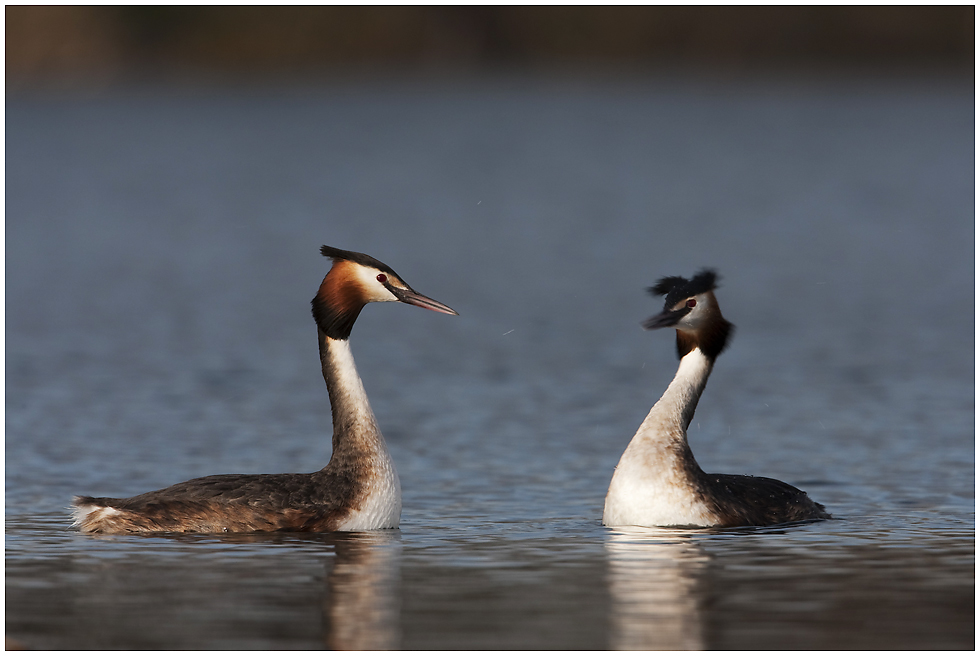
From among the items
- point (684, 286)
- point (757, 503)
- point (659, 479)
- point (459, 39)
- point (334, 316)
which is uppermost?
point (459, 39)

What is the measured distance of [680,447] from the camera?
41.6 feet

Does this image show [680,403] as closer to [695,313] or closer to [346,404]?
[695,313]

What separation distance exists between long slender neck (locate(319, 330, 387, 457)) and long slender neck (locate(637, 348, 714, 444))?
185cm

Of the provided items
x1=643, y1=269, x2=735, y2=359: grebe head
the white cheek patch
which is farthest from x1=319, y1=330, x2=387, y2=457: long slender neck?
x1=643, y1=269, x2=735, y2=359: grebe head

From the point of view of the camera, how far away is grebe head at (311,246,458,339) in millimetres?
12633

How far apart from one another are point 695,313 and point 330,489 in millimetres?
2837

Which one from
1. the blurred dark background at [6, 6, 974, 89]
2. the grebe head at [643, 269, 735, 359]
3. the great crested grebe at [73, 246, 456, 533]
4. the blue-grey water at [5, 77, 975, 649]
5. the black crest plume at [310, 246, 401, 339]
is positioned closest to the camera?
the blue-grey water at [5, 77, 975, 649]

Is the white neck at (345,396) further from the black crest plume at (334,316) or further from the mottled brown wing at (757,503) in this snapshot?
the mottled brown wing at (757,503)

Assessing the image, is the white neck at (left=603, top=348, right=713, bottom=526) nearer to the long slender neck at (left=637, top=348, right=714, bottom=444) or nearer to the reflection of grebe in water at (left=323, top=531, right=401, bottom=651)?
the long slender neck at (left=637, top=348, right=714, bottom=444)

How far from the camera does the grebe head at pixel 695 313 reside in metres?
13.0

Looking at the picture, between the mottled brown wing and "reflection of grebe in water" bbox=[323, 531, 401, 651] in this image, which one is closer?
"reflection of grebe in water" bbox=[323, 531, 401, 651]

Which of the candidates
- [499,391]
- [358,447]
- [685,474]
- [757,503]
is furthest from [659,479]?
[499,391]

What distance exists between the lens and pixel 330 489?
40.1 ft

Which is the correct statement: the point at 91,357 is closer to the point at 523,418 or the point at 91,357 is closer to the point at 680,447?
the point at 523,418
